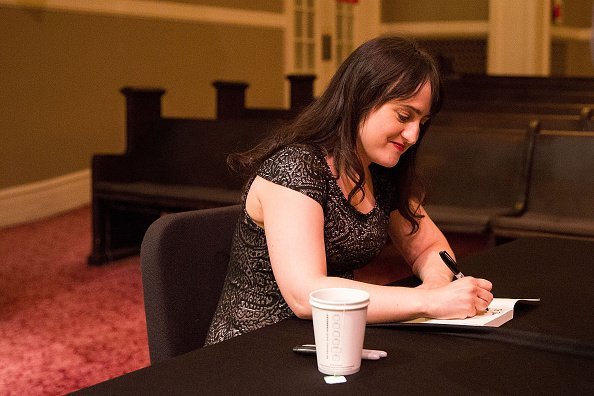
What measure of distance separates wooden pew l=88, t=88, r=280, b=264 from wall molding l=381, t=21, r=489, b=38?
595 centimetres

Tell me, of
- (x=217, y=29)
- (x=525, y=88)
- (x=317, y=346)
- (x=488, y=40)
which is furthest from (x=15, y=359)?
(x=488, y=40)

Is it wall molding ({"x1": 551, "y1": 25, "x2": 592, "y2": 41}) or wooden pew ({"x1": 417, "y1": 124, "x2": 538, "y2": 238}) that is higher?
wall molding ({"x1": 551, "y1": 25, "x2": 592, "y2": 41})

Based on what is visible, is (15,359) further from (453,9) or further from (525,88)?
(453,9)

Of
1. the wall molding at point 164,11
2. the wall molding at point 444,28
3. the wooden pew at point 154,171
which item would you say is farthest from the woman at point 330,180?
the wall molding at point 444,28

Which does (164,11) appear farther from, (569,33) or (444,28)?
(569,33)

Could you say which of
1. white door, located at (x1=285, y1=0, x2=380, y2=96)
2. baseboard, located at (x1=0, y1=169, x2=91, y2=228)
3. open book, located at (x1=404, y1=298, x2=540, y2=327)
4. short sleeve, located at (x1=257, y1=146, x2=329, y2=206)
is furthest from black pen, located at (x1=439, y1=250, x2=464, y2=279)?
white door, located at (x1=285, y1=0, x2=380, y2=96)

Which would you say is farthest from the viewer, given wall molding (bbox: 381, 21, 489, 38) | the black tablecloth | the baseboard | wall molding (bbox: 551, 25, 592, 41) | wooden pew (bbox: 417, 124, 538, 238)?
wall molding (bbox: 551, 25, 592, 41)

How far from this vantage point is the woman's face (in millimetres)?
1808

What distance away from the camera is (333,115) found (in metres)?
1.85

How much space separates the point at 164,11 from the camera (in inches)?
325

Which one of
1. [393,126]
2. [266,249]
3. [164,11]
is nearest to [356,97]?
[393,126]

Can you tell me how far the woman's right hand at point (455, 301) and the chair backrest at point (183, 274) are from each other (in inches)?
20.4

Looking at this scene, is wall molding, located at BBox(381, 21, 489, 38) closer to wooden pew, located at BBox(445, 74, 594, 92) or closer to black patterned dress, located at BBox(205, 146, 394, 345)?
wooden pew, located at BBox(445, 74, 594, 92)

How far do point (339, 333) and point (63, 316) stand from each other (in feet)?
10.4
